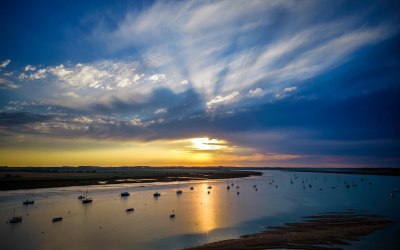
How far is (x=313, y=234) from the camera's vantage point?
30.9 meters

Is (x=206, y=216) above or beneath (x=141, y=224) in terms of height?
beneath

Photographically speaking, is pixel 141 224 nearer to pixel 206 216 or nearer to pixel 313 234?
pixel 206 216

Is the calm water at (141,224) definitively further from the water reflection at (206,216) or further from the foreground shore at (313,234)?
the foreground shore at (313,234)

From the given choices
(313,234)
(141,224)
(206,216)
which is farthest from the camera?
(206,216)

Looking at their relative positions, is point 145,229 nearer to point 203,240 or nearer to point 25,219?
point 203,240

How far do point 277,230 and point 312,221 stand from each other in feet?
28.8

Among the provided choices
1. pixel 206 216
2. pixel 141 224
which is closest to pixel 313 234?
pixel 206 216

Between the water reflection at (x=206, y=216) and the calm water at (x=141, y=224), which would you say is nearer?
the calm water at (x=141, y=224)

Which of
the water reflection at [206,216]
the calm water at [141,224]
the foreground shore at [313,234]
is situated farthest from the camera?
the water reflection at [206,216]

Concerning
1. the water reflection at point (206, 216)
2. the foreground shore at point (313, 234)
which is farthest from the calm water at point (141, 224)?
the foreground shore at point (313, 234)

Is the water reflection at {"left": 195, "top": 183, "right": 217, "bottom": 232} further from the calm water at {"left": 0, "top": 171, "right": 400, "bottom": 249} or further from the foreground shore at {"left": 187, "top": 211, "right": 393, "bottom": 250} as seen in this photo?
the foreground shore at {"left": 187, "top": 211, "right": 393, "bottom": 250}

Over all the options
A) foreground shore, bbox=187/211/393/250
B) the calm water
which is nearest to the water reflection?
the calm water

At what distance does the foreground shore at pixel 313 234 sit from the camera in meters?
26.9

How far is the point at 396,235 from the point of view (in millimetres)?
31312
